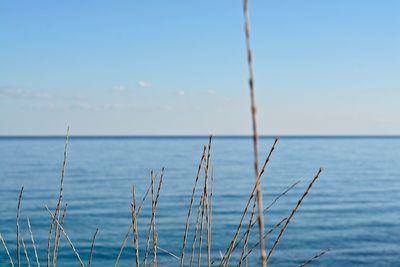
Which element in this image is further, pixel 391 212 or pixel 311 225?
pixel 391 212

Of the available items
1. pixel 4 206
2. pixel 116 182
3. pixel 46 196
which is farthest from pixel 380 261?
pixel 116 182

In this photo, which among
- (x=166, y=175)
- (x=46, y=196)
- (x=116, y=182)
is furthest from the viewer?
(x=166, y=175)

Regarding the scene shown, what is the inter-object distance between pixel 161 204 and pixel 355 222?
7.88 metres

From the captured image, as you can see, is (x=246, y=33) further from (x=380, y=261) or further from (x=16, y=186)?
(x=16, y=186)

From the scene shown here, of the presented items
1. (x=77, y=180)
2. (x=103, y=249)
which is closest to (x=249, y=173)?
(x=77, y=180)

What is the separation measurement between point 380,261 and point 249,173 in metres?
28.8

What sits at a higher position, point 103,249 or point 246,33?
point 246,33

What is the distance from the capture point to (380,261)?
16.2m

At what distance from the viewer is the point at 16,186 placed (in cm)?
3350

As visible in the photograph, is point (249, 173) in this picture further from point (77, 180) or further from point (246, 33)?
point (246, 33)

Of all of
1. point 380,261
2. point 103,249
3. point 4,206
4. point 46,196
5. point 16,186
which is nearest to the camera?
point 380,261

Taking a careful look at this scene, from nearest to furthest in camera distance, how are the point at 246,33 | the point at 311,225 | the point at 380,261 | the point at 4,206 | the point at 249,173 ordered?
the point at 246,33 < the point at 380,261 < the point at 311,225 < the point at 4,206 < the point at 249,173

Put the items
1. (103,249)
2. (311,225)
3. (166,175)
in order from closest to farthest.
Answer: (103,249) → (311,225) → (166,175)

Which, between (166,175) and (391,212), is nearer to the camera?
(391,212)
